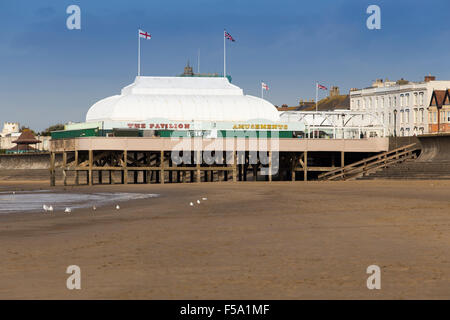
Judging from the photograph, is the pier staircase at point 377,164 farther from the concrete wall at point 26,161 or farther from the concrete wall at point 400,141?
the concrete wall at point 26,161

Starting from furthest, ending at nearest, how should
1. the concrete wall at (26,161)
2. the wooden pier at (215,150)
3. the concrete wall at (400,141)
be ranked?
the concrete wall at (26,161) < the wooden pier at (215,150) < the concrete wall at (400,141)

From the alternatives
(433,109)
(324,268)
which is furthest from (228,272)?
(433,109)

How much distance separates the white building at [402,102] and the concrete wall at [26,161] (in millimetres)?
48017

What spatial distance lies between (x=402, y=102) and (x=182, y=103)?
148 ft

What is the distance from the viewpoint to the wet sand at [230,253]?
1205 cm

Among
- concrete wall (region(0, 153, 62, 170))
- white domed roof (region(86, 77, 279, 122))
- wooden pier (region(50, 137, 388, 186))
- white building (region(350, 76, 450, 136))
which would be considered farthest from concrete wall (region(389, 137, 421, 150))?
concrete wall (region(0, 153, 62, 170))

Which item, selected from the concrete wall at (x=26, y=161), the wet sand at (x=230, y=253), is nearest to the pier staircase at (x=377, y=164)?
the wet sand at (x=230, y=253)

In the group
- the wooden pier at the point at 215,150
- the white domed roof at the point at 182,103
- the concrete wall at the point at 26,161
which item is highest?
the white domed roof at the point at 182,103

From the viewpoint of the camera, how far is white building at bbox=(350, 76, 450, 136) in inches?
4082

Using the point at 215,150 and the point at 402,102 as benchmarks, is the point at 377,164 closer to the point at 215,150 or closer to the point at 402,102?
the point at 215,150

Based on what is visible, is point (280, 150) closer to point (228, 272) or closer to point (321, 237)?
point (321, 237)

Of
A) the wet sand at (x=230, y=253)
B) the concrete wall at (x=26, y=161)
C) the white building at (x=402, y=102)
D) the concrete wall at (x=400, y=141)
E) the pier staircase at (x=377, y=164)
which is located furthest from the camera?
the concrete wall at (x=26, y=161)

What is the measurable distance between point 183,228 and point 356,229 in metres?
4.91

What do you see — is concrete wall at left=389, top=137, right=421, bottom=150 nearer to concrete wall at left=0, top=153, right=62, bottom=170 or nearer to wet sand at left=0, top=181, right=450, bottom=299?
wet sand at left=0, top=181, right=450, bottom=299
